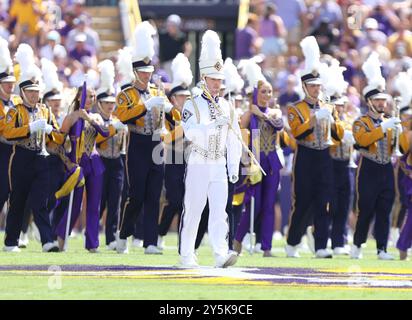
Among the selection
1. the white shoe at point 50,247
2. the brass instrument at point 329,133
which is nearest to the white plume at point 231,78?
the brass instrument at point 329,133

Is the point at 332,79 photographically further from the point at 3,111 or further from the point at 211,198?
the point at 211,198

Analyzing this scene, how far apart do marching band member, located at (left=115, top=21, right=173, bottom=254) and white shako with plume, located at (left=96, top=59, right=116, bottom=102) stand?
135cm

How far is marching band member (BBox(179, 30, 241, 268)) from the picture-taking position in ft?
54.7

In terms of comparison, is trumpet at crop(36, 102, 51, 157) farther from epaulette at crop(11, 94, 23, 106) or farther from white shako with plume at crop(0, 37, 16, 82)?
white shako with plume at crop(0, 37, 16, 82)

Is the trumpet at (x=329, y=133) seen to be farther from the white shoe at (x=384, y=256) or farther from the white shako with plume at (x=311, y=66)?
the white shoe at (x=384, y=256)

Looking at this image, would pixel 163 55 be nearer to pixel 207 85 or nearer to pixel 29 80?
pixel 29 80

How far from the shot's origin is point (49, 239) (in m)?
20.3

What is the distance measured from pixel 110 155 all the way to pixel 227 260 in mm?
5614

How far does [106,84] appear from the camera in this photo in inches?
854

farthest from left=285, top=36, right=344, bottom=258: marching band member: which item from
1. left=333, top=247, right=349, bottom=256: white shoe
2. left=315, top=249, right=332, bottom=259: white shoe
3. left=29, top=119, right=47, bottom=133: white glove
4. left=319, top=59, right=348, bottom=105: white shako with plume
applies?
left=29, top=119, right=47, bottom=133: white glove

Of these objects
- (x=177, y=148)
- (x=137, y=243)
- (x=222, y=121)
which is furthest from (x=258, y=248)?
(x=222, y=121)
